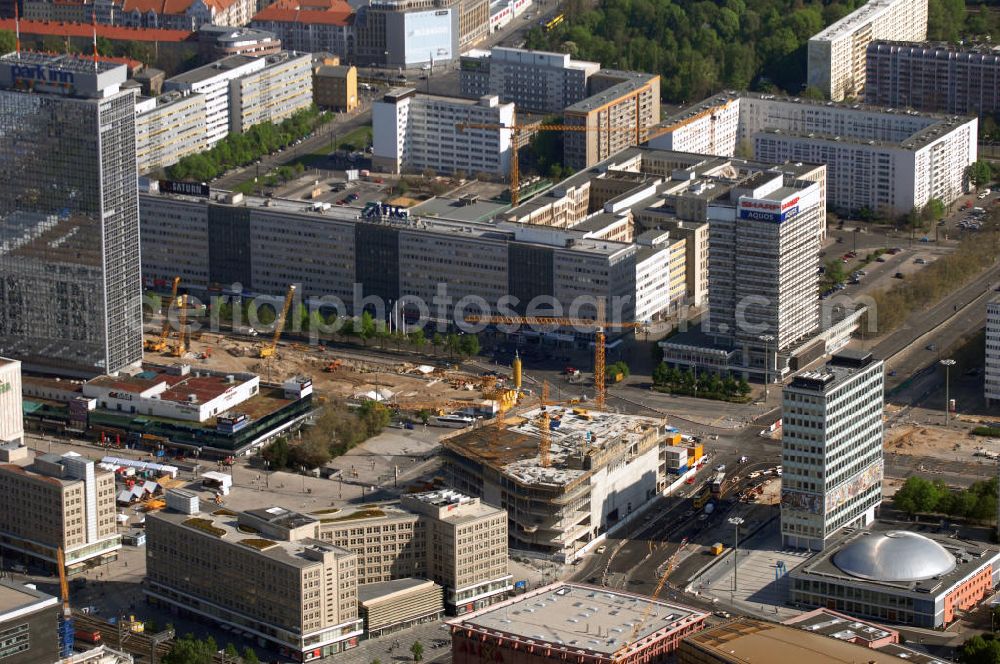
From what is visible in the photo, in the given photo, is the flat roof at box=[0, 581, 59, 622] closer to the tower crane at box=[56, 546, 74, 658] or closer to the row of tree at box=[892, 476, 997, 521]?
the tower crane at box=[56, 546, 74, 658]

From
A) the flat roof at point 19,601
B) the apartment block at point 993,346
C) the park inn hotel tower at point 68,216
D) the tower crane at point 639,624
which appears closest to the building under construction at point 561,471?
the tower crane at point 639,624

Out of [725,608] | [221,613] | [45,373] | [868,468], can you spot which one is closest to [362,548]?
[221,613]

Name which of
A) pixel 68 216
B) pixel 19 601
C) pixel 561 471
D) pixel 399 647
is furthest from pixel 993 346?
pixel 19 601

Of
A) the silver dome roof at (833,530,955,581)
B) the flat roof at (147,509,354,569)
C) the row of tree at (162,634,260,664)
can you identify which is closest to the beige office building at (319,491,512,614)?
the flat roof at (147,509,354,569)

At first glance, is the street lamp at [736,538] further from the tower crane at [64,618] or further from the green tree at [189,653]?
the tower crane at [64,618]

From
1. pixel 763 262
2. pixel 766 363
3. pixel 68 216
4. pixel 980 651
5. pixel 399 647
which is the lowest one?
pixel 399 647

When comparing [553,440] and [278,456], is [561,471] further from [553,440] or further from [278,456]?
[278,456]
